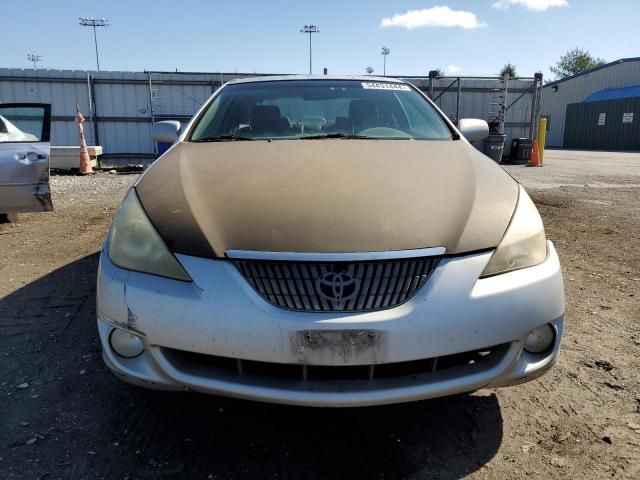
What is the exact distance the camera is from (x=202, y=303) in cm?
157

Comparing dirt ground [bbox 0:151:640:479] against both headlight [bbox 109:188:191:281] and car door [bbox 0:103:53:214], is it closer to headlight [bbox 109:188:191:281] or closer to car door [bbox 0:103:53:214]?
headlight [bbox 109:188:191:281]

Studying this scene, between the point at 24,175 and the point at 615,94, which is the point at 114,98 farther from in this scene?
the point at 615,94

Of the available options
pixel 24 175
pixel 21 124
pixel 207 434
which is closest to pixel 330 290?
pixel 207 434

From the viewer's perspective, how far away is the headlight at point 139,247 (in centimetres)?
168

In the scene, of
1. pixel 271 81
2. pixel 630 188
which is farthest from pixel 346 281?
pixel 630 188

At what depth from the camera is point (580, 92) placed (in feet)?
123

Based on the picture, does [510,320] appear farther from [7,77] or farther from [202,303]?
[7,77]

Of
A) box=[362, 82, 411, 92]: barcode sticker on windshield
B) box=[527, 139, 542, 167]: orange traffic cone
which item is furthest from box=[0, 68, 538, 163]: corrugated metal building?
→ box=[362, 82, 411, 92]: barcode sticker on windshield

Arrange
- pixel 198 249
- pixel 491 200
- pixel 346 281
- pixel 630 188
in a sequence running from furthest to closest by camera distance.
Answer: pixel 630 188 < pixel 491 200 < pixel 198 249 < pixel 346 281

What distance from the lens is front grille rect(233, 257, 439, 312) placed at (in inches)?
61.1

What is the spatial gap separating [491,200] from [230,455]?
1412mm

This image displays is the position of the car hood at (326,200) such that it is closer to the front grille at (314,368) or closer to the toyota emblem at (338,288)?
the toyota emblem at (338,288)

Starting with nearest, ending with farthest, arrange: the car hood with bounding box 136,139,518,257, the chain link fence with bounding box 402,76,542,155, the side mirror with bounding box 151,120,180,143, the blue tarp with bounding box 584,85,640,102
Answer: the car hood with bounding box 136,139,518,257, the side mirror with bounding box 151,120,180,143, the chain link fence with bounding box 402,76,542,155, the blue tarp with bounding box 584,85,640,102

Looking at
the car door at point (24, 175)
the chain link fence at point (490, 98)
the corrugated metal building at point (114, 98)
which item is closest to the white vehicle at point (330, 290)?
the car door at point (24, 175)
